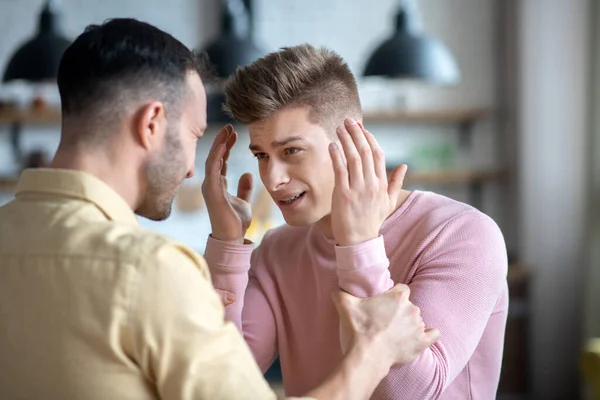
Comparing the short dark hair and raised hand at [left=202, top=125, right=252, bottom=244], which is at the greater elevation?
the short dark hair

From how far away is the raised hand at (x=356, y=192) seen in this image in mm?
1465

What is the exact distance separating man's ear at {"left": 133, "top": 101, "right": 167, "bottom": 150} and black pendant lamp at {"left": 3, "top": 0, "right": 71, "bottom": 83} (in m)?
2.69

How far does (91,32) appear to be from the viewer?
1284mm

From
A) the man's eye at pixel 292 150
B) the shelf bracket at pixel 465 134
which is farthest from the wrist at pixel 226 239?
the shelf bracket at pixel 465 134

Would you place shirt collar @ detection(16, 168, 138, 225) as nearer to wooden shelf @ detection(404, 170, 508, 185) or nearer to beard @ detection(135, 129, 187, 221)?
beard @ detection(135, 129, 187, 221)

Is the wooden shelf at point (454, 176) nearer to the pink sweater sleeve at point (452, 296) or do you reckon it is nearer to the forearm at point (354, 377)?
the pink sweater sleeve at point (452, 296)

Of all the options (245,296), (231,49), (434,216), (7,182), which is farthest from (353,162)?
(7,182)

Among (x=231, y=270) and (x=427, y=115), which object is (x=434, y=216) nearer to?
(x=231, y=270)

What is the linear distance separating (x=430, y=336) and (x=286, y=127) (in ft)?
1.78

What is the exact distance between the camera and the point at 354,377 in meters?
1.28

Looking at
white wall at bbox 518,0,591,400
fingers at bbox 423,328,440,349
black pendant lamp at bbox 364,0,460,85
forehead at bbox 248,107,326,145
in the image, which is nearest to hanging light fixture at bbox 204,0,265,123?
black pendant lamp at bbox 364,0,460,85

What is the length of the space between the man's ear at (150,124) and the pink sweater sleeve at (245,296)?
0.59 meters

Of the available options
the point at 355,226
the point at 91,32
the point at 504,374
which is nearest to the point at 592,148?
the point at 504,374

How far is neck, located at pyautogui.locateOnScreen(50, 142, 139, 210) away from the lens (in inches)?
48.8
